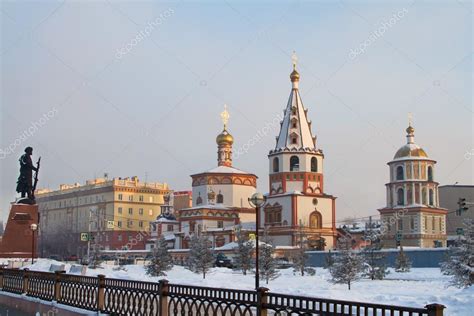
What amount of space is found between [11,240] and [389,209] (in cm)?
3930

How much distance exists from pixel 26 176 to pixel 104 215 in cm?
5819

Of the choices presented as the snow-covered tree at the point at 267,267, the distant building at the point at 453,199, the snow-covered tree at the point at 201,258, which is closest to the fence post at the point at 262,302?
the snow-covered tree at the point at 267,267

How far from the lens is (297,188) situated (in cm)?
5672

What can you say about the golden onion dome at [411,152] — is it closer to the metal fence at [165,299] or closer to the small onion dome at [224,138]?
the small onion dome at [224,138]

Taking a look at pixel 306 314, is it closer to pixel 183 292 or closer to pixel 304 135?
pixel 183 292

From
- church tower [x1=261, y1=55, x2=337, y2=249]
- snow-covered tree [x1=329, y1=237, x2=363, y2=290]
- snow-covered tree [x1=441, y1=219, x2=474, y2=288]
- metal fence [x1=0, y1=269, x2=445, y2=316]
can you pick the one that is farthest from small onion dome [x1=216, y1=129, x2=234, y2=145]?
metal fence [x1=0, y1=269, x2=445, y2=316]

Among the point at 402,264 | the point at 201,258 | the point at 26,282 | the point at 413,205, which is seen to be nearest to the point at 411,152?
the point at 413,205

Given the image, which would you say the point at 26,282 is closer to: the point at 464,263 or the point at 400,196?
the point at 464,263

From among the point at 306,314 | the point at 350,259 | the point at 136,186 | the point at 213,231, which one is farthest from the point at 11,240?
the point at 136,186

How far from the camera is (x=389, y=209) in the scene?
58000 millimetres

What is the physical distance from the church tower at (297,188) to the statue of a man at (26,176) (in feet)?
95.5

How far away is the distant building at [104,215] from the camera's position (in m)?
83.3

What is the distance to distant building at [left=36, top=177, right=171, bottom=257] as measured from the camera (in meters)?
83.3

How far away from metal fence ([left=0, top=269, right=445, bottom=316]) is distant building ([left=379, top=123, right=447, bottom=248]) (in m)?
45.4
